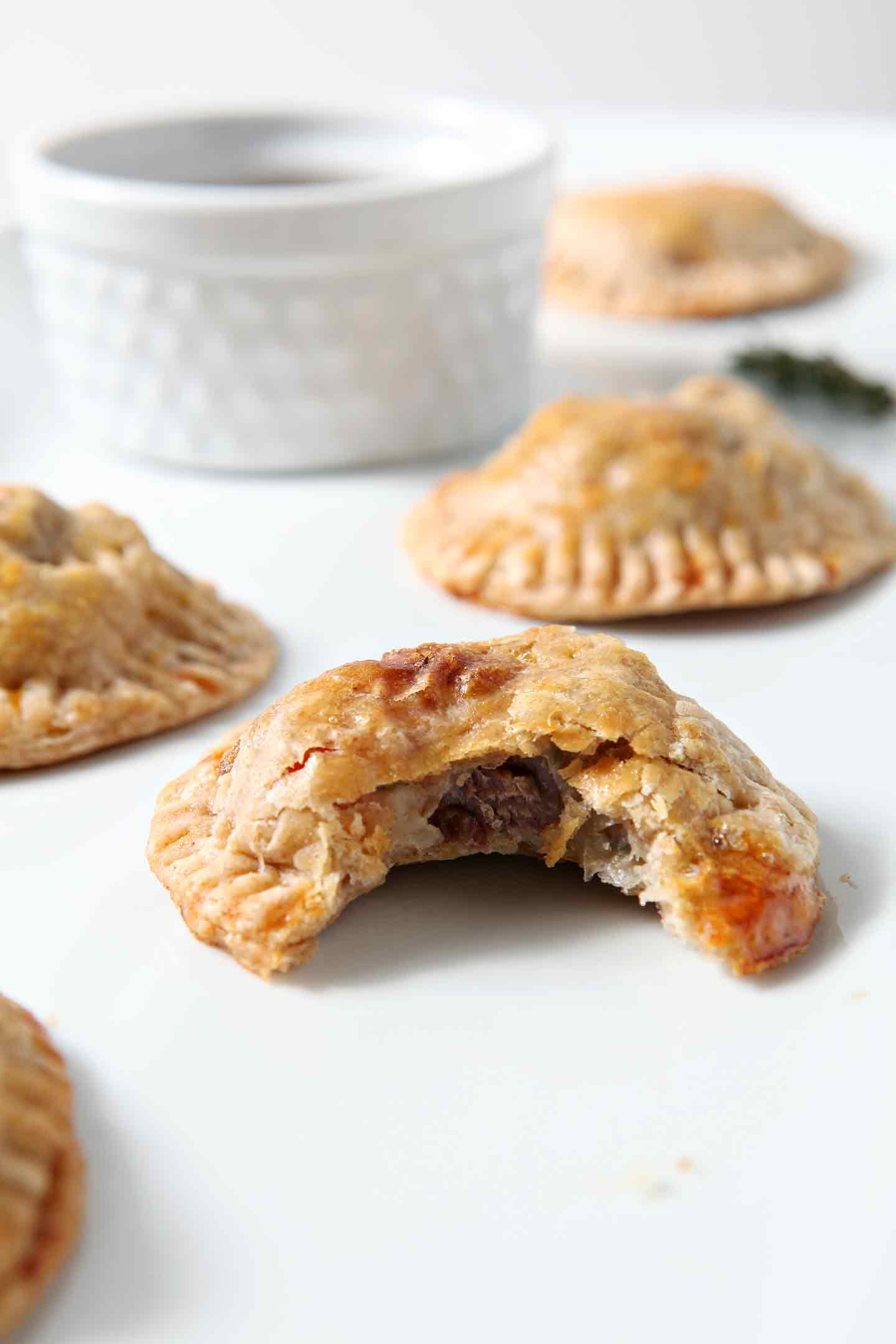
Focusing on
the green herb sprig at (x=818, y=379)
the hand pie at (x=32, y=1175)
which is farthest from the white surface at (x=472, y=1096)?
the green herb sprig at (x=818, y=379)

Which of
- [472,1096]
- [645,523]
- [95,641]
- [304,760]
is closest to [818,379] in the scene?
[645,523]

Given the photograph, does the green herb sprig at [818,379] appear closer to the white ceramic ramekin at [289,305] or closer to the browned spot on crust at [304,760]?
the white ceramic ramekin at [289,305]

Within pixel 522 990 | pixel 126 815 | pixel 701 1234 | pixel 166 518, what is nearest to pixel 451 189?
pixel 166 518

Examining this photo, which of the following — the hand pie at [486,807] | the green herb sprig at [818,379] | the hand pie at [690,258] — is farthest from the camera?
the hand pie at [690,258]

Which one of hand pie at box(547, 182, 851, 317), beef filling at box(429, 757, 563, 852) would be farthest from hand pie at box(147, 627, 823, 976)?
hand pie at box(547, 182, 851, 317)

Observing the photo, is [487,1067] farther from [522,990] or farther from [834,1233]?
[834,1233]

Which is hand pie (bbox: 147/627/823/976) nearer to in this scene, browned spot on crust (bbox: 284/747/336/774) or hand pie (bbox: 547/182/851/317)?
browned spot on crust (bbox: 284/747/336/774)
